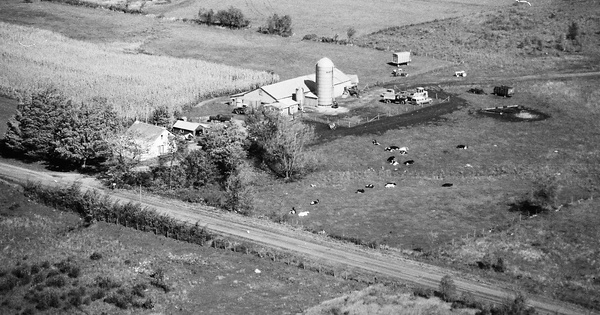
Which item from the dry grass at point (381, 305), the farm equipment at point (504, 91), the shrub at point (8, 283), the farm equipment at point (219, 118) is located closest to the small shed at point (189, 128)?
the farm equipment at point (219, 118)

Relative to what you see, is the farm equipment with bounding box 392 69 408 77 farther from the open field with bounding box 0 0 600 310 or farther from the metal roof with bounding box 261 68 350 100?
the metal roof with bounding box 261 68 350 100

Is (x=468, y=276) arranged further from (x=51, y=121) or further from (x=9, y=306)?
(x=51, y=121)

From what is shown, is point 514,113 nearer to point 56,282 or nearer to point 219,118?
point 219,118

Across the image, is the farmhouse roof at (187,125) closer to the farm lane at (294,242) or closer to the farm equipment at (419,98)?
the farm lane at (294,242)

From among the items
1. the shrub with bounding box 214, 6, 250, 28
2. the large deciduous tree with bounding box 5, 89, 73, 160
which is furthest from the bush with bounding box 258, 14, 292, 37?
the large deciduous tree with bounding box 5, 89, 73, 160

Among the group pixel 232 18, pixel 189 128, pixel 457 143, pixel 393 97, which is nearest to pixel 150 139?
pixel 189 128

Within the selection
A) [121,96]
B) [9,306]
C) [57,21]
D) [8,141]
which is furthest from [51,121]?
[57,21]
